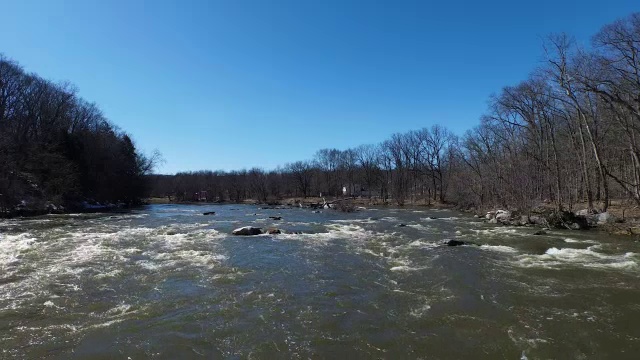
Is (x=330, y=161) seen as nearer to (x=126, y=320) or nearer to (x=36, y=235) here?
(x=36, y=235)

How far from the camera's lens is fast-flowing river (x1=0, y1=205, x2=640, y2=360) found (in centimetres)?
794

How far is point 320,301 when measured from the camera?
11031 millimetres

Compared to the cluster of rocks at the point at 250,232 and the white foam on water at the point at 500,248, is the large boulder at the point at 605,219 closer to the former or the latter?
the white foam on water at the point at 500,248

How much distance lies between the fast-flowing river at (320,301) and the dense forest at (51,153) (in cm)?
2826

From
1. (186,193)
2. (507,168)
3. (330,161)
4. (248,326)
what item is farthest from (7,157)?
(330,161)

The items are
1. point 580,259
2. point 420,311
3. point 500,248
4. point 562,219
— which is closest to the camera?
point 420,311

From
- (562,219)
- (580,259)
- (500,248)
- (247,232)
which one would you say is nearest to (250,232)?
(247,232)

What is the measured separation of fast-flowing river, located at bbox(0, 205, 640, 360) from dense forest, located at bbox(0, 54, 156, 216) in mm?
28256

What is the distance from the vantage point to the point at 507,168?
43.9 metres

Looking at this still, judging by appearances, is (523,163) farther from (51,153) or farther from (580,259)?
(51,153)

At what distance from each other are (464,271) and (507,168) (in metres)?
33.5

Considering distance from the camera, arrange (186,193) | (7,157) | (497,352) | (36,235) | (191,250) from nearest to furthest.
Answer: (497,352) < (191,250) < (36,235) < (7,157) < (186,193)

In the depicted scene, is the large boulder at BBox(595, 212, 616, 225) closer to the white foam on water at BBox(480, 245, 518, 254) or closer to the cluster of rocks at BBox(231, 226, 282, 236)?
the white foam on water at BBox(480, 245, 518, 254)

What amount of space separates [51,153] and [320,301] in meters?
51.6
